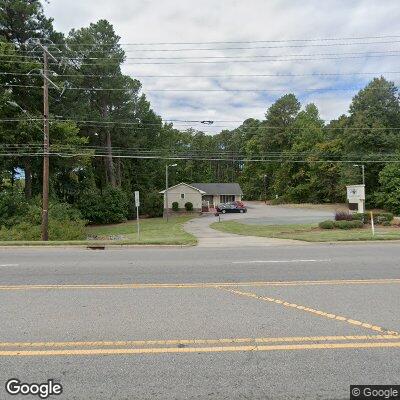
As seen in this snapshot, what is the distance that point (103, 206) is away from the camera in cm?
4834

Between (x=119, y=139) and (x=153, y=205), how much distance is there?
46.9ft

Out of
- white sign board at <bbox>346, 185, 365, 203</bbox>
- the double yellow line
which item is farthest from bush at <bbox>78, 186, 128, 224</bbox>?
the double yellow line

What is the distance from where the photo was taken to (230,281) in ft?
27.5

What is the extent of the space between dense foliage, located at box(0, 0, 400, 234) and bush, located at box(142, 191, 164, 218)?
0.54ft

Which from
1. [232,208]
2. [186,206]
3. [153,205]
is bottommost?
[232,208]

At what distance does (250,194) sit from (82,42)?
69098mm

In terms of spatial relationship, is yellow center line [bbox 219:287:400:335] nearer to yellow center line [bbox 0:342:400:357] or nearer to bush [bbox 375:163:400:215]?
yellow center line [bbox 0:342:400:357]

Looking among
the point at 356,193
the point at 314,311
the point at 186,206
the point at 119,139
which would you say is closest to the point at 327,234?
the point at 356,193

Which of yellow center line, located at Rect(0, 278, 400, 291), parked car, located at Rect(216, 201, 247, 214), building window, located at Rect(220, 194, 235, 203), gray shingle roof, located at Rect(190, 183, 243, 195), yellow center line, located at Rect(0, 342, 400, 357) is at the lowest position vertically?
yellow center line, located at Rect(0, 342, 400, 357)

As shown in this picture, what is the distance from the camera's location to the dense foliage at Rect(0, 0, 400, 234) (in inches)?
1268

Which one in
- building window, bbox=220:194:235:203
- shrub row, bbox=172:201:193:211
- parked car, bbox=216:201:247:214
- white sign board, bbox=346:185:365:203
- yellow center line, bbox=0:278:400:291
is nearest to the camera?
yellow center line, bbox=0:278:400:291

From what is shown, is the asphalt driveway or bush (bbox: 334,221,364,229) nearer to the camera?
the asphalt driveway

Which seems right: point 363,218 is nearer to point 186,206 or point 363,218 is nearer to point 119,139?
point 119,139

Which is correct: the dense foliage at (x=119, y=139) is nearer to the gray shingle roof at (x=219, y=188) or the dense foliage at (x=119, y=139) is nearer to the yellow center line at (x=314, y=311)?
the gray shingle roof at (x=219, y=188)
